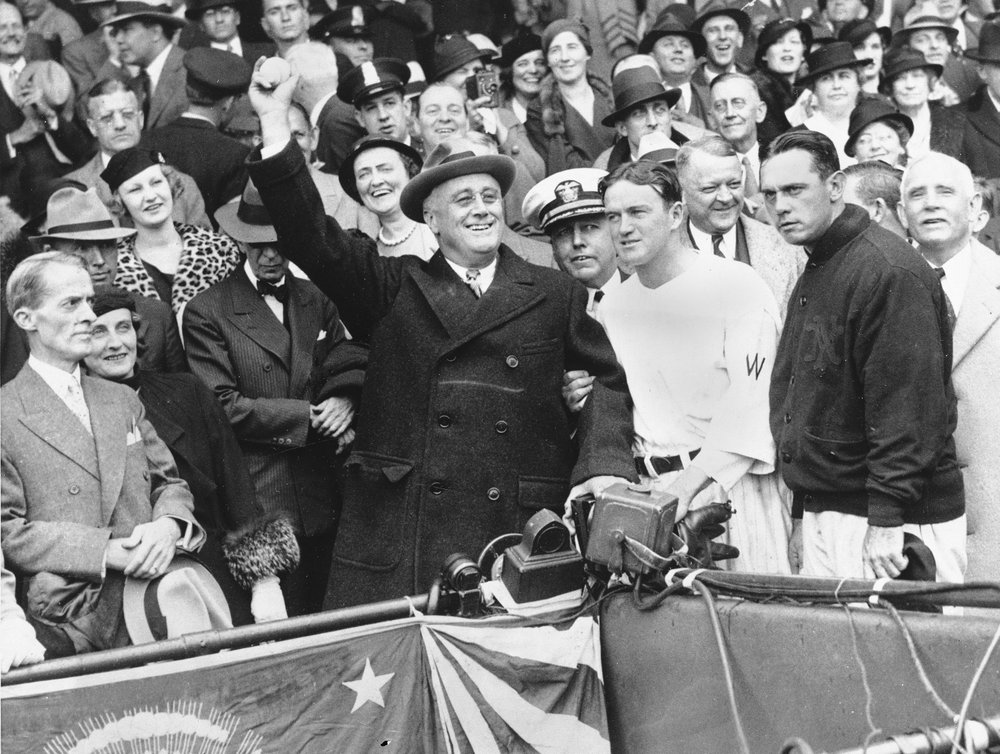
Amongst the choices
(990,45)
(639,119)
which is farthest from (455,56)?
(990,45)

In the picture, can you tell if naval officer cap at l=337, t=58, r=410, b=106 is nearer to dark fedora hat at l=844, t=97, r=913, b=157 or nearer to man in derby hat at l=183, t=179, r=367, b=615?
man in derby hat at l=183, t=179, r=367, b=615

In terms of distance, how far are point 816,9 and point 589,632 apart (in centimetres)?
777

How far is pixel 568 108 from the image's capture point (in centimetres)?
877

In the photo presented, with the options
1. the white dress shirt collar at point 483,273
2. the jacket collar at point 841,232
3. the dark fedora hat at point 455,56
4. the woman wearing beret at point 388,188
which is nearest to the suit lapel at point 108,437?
the white dress shirt collar at point 483,273

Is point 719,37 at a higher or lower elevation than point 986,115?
higher

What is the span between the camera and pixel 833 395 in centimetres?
500

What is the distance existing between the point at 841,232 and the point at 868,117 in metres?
3.15

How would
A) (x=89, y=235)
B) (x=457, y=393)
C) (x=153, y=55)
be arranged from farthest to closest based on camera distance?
(x=153, y=55), (x=89, y=235), (x=457, y=393)

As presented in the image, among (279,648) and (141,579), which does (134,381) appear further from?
(279,648)

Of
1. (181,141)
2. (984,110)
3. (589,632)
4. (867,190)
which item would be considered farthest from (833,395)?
(984,110)

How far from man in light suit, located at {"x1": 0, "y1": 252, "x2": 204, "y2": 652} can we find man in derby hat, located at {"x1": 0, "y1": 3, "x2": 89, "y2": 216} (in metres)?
3.38

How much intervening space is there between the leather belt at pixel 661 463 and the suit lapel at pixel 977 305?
1.10 metres

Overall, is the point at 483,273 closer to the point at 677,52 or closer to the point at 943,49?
the point at 677,52

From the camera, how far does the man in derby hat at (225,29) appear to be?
30.8 ft
